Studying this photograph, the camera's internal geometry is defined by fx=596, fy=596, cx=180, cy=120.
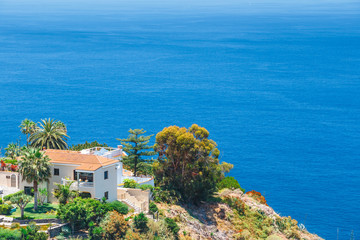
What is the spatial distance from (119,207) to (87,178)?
178 inches

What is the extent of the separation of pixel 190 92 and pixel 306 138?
187 feet

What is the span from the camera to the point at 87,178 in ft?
204

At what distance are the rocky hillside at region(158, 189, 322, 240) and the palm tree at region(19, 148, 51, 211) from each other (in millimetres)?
14105

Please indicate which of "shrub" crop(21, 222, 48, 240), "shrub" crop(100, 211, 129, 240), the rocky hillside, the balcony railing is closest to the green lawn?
the balcony railing

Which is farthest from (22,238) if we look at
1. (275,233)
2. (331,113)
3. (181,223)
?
(331,113)

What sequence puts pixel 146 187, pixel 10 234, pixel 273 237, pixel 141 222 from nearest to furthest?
pixel 10 234 < pixel 141 222 < pixel 146 187 < pixel 273 237

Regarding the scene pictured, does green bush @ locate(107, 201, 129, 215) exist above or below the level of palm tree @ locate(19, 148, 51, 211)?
below

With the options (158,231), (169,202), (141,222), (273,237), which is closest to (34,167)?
(141,222)

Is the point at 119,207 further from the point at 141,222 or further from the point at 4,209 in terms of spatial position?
the point at 4,209

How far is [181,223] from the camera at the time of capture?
65.6 metres

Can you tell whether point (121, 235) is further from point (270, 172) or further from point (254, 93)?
point (254, 93)

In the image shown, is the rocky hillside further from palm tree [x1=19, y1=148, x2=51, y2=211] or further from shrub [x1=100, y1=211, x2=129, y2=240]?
palm tree [x1=19, y1=148, x2=51, y2=211]

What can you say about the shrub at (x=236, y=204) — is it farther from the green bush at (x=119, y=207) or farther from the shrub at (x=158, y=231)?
the green bush at (x=119, y=207)

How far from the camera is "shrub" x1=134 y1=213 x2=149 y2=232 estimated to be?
2312 inches
